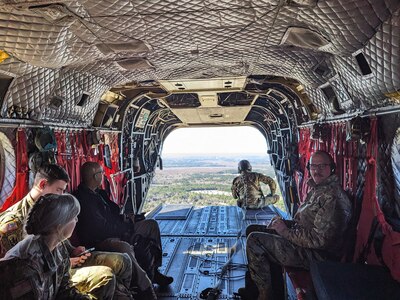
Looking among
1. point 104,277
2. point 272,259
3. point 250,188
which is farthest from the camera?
point 250,188

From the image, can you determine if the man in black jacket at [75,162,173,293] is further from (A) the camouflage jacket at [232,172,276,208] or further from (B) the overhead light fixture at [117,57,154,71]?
(A) the camouflage jacket at [232,172,276,208]

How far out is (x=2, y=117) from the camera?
242 cm

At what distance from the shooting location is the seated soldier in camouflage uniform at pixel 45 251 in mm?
1611

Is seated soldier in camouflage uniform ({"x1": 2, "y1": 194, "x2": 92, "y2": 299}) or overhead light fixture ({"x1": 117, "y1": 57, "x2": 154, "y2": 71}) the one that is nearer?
seated soldier in camouflage uniform ({"x1": 2, "y1": 194, "x2": 92, "y2": 299})

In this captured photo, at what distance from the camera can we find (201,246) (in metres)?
4.71

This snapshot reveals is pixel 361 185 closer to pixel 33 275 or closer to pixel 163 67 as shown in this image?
pixel 163 67

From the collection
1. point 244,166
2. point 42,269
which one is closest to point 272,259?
point 42,269

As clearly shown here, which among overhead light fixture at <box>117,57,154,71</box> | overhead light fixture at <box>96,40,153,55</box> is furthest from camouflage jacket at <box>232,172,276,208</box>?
overhead light fixture at <box>96,40,153,55</box>

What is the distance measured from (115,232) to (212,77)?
2.56 meters

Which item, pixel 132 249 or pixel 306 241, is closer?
pixel 306 241

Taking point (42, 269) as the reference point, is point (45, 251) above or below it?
above

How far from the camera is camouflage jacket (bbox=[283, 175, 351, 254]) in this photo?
264 centimetres

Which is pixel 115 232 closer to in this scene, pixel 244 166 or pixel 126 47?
pixel 126 47

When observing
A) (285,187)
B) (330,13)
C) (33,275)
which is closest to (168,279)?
(33,275)
